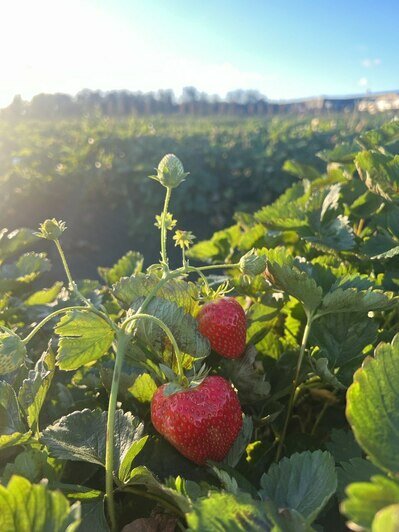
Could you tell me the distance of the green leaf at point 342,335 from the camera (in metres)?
1.07

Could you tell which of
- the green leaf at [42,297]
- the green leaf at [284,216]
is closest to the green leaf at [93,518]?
the green leaf at [42,297]

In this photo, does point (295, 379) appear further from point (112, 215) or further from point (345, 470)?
point (112, 215)

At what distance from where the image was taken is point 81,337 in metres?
0.88

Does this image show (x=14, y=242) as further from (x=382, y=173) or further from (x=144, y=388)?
(x=382, y=173)

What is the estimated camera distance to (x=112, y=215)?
27.6 ft

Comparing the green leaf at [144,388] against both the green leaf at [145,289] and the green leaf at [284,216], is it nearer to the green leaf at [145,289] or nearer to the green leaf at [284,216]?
the green leaf at [145,289]

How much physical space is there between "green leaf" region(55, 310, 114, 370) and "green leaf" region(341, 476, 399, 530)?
47 cm

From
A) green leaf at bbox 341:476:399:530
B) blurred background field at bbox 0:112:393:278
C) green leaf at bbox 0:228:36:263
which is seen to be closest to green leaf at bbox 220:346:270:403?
green leaf at bbox 341:476:399:530

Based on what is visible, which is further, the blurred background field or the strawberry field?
the blurred background field

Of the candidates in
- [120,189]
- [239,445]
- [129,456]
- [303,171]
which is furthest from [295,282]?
[120,189]

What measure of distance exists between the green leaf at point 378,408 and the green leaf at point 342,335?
0.37 m

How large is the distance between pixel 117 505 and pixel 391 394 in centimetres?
46

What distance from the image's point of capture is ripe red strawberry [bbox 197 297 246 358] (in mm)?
946

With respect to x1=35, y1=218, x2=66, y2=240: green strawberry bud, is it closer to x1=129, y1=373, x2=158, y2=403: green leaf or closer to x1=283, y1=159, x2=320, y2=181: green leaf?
x1=129, y1=373, x2=158, y2=403: green leaf
